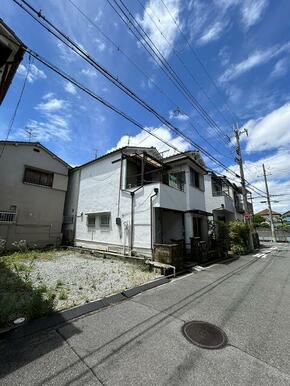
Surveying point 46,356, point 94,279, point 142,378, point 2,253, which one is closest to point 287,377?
point 142,378

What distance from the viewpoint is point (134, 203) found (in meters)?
10.9

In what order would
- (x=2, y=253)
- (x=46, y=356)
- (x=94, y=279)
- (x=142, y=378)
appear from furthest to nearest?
1. (x=2, y=253)
2. (x=94, y=279)
3. (x=46, y=356)
4. (x=142, y=378)

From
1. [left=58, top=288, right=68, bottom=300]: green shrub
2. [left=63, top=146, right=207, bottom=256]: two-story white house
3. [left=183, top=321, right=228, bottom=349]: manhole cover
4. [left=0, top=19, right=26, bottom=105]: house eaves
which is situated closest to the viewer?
[left=183, top=321, right=228, bottom=349]: manhole cover

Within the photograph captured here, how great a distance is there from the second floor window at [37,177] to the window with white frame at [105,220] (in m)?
5.25

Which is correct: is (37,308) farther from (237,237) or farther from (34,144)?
(237,237)

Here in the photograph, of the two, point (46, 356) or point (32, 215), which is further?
point (32, 215)

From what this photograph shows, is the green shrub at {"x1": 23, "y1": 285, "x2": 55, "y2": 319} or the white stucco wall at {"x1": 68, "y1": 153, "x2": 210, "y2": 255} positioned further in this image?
the white stucco wall at {"x1": 68, "y1": 153, "x2": 210, "y2": 255}

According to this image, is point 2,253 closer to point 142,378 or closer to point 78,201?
point 78,201

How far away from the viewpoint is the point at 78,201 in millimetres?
14820

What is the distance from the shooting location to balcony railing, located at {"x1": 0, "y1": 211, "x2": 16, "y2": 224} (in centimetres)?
1176

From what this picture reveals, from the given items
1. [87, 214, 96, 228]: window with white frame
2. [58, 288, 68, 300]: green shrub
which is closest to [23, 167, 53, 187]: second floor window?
[87, 214, 96, 228]: window with white frame

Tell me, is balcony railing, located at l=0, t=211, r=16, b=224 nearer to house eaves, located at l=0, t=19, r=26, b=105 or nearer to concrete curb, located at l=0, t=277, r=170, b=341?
house eaves, located at l=0, t=19, r=26, b=105

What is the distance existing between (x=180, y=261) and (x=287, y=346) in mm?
5684

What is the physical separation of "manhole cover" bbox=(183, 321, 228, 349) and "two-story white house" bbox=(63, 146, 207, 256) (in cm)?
588
